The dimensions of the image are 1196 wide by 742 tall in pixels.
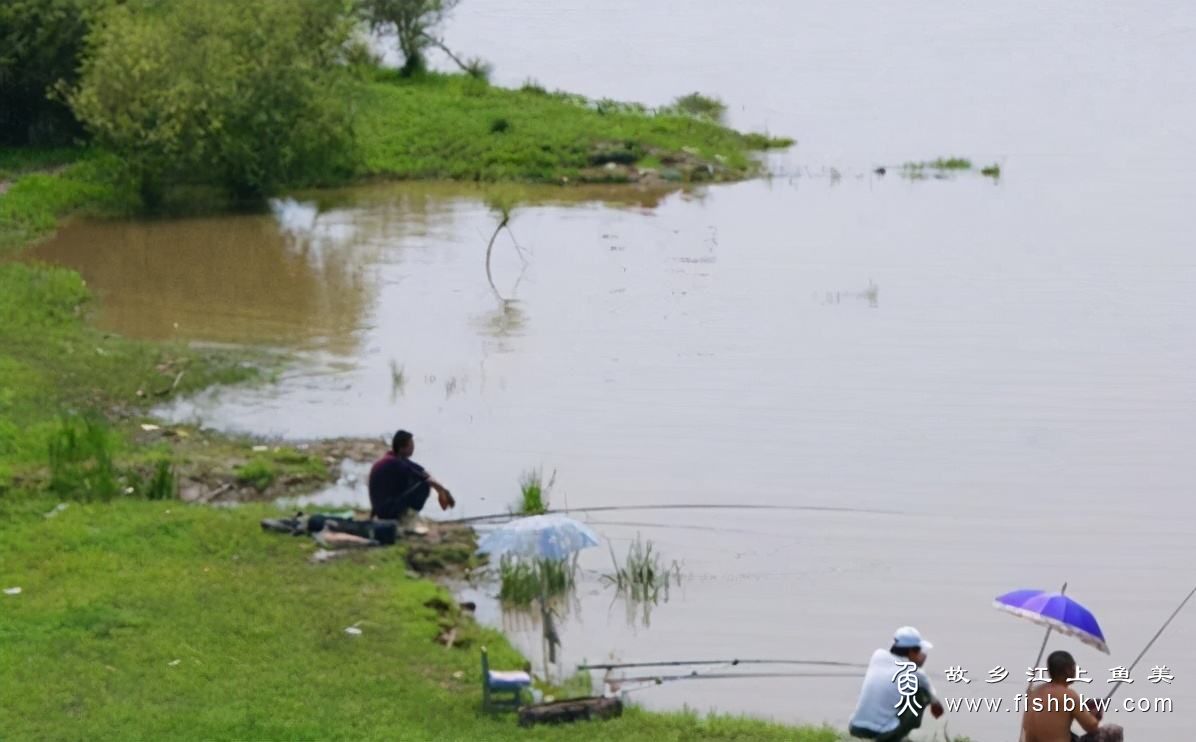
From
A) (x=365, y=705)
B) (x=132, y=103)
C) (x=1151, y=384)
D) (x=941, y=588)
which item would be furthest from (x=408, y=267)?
(x=365, y=705)

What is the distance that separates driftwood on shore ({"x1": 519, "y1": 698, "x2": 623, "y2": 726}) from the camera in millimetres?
10219

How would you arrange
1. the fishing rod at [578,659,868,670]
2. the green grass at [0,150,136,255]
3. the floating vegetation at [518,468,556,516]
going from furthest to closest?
the green grass at [0,150,136,255] < the floating vegetation at [518,468,556,516] < the fishing rod at [578,659,868,670]

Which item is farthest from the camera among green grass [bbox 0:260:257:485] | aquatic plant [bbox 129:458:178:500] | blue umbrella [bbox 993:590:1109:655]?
green grass [bbox 0:260:257:485]

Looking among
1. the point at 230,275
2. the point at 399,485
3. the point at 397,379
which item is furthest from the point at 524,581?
the point at 230,275

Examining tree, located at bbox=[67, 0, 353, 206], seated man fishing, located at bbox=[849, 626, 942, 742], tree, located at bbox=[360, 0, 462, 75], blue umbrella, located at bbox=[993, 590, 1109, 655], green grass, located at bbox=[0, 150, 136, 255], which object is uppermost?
tree, located at bbox=[360, 0, 462, 75]

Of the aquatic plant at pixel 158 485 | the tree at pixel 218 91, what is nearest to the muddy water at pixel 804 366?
the tree at pixel 218 91

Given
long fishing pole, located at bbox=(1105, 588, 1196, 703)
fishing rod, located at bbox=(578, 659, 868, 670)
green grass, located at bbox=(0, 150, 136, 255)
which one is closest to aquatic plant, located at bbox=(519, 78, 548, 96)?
green grass, located at bbox=(0, 150, 136, 255)

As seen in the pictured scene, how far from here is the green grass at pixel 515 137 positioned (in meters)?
34.8

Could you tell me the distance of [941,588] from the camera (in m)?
14.1

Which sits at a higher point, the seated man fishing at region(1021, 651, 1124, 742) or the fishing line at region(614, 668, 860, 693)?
the seated man fishing at region(1021, 651, 1124, 742)

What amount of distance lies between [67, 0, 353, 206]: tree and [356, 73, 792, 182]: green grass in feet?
10.4

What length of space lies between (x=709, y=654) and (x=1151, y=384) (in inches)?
397

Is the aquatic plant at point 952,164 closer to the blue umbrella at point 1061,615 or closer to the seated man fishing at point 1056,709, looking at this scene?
the blue umbrella at point 1061,615

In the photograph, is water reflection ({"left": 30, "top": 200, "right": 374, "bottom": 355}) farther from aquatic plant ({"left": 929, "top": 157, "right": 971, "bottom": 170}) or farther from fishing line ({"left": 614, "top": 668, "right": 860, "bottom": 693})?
aquatic plant ({"left": 929, "top": 157, "right": 971, "bottom": 170})
